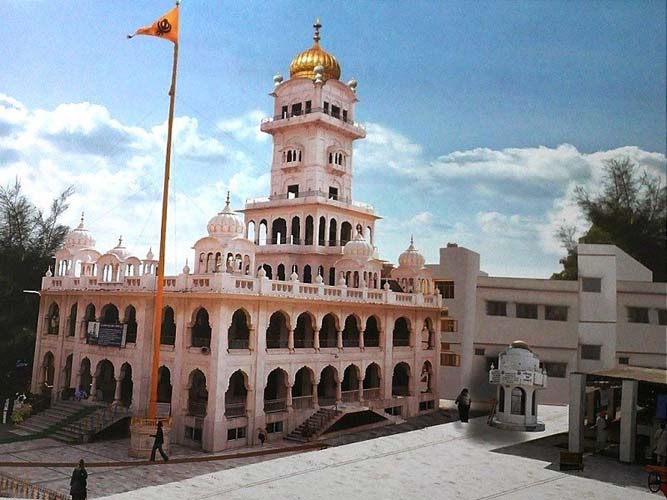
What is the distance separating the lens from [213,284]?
79.6 feet

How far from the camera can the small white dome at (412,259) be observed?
34.3 metres

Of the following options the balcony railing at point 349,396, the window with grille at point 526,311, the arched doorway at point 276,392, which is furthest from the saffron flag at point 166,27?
the window with grille at point 526,311

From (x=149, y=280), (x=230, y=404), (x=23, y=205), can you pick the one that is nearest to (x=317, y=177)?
(x=149, y=280)

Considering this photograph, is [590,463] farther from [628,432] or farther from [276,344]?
[276,344]

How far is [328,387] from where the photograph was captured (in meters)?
30.9

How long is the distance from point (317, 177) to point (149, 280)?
12.0 metres

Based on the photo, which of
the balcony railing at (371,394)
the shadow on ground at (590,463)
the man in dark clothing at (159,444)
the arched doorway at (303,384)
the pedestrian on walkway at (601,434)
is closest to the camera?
the shadow on ground at (590,463)

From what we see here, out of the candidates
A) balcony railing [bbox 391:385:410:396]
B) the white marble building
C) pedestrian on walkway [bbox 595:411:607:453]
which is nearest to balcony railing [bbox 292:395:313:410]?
the white marble building

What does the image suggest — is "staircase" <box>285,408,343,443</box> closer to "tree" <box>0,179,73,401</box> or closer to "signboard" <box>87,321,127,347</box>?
"signboard" <box>87,321,127,347</box>

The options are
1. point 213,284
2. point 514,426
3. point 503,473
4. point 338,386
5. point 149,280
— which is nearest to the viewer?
point 503,473

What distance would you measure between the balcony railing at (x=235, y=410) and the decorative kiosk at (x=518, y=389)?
10.2 meters

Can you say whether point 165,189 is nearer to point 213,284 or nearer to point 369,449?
point 213,284

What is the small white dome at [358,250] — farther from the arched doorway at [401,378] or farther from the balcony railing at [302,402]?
the balcony railing at [302,402]

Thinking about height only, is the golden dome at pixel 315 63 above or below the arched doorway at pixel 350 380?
above
